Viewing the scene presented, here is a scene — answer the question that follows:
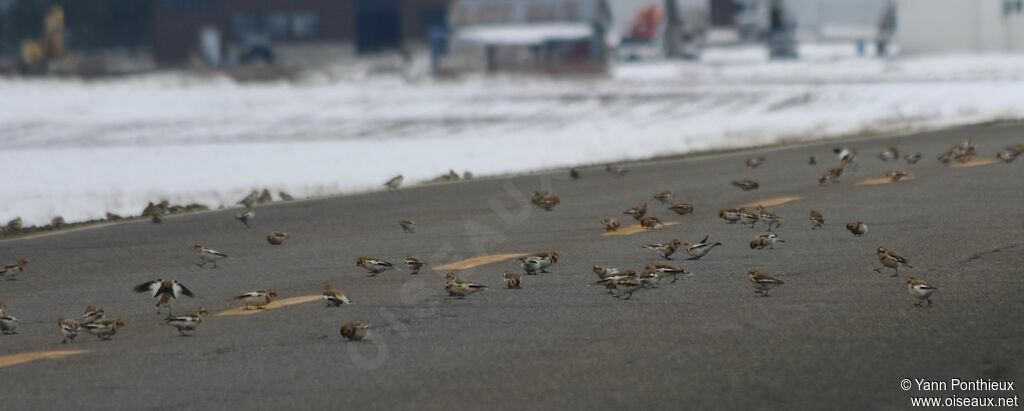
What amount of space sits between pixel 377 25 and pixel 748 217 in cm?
11358

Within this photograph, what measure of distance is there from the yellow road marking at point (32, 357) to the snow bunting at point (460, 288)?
2758 millimetres

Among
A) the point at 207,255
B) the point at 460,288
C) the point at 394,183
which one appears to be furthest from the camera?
the point at 394,183

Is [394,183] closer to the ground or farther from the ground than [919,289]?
closer to the ground

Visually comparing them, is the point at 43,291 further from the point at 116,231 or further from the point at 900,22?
the point at 900,22

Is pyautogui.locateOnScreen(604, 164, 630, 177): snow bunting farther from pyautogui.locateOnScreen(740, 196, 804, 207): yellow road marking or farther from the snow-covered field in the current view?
pyautogui.locateOnScreen(740, 196, 804, 207): yellow road marking

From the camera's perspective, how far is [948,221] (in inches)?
645

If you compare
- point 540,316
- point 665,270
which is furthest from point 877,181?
point 540,316

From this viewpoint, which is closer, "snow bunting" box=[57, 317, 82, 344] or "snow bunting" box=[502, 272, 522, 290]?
"snow bunting" box=[57, 317, 82, 344]

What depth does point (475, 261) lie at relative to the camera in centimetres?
1470

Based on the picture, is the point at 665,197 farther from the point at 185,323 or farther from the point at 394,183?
the point at 185,323

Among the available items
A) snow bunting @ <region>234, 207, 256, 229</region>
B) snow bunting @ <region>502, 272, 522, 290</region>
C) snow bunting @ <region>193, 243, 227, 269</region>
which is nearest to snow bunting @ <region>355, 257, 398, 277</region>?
snow bunting @ <region>502, 272, 522, 290</region>

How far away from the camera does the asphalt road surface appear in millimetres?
9109

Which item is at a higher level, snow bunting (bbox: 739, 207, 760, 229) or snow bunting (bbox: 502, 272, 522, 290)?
snow bunting (bbox: 502, 272, 522, 290)

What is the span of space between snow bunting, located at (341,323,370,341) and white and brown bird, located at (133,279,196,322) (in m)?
2.00
